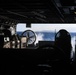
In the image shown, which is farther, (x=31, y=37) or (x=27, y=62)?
(x=31, y=37)

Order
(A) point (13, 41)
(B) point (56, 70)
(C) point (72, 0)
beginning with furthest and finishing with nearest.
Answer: (A) point (13, 41) < (C) point (72, 0) < (B) point (56, 70)

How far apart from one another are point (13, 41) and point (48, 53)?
9176mm

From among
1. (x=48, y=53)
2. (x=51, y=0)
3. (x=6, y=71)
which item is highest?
(x=51, y=0)

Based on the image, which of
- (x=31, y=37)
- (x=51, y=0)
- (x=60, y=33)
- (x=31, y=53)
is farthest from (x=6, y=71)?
(x=31, y=37)

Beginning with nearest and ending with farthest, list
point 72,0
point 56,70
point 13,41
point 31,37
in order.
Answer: point 56,70, point 72,0, point 13,41, point 31,37

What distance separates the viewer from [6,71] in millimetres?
4113

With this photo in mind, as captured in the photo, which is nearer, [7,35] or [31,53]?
[31,53]

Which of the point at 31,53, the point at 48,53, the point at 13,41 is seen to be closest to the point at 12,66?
the point at 31,53

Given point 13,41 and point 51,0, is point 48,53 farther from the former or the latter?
point 13,41

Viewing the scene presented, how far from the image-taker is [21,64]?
4113 millimetres

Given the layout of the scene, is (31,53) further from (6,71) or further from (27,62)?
(6,71)

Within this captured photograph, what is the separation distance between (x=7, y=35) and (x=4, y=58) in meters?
9.62

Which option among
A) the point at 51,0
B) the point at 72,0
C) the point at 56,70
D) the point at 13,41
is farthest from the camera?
the point at 13,41

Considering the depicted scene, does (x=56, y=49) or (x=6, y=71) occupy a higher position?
(x=56, y=49)
